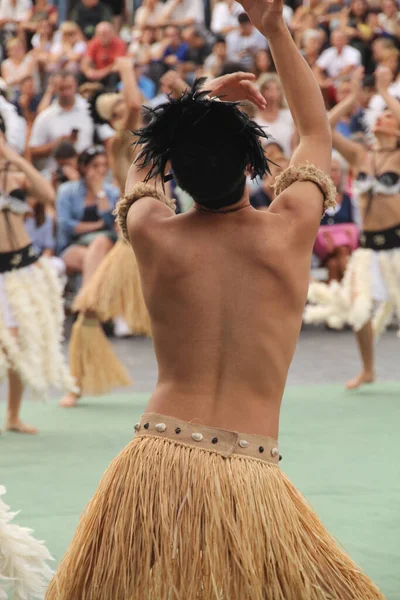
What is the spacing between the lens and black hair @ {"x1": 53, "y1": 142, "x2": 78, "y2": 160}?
32.9ft

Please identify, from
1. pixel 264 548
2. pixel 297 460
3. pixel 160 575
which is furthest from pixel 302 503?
pixel 297 460

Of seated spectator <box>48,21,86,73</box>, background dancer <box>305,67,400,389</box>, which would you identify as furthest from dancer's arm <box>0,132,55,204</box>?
seated spectator <box>48,21,86,73</box>

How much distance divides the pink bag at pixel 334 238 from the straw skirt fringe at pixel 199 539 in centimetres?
764

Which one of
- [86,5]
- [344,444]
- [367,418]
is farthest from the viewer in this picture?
[86,5]

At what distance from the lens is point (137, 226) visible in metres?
2.56

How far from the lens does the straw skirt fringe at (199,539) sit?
2340 millimetres

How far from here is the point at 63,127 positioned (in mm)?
10766

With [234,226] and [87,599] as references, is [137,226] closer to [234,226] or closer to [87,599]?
[234,226]

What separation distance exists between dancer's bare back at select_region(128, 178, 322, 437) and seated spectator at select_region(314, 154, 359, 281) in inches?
294

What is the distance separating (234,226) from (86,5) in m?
11.3

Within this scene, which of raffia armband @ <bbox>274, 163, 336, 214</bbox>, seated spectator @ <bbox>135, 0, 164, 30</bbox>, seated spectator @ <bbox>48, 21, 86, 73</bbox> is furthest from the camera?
seated spectator @ <bbox>135, 0, 164, 30</bbox>

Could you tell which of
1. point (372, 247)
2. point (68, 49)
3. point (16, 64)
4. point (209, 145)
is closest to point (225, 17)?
point (68, 49)

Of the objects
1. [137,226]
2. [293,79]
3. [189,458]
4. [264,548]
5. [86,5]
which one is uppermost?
[86,5]

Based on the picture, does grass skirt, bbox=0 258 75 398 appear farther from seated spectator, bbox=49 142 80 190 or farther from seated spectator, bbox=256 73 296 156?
seated spectator, bbox=256 73 296 156
